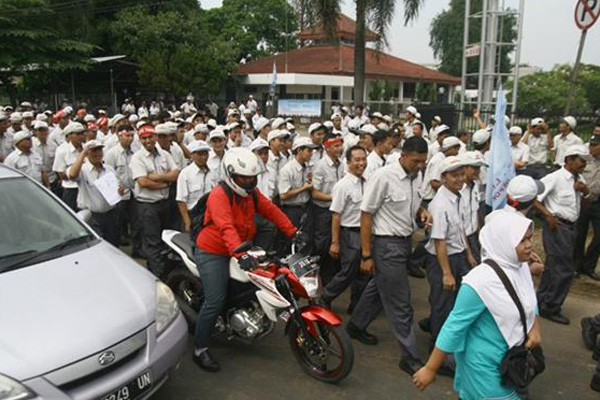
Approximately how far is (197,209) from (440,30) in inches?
2819

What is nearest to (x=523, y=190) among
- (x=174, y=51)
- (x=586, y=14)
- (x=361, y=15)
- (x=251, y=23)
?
(x=586, y=14)

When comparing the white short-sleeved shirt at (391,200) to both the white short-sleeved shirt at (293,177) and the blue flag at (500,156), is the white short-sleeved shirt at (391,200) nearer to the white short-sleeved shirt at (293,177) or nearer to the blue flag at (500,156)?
the blue flag at (500,156)

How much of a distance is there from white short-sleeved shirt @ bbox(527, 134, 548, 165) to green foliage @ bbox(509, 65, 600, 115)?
1233 cm

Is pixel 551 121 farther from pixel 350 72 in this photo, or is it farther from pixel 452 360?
pixel 350 72

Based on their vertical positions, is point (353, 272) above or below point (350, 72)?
below

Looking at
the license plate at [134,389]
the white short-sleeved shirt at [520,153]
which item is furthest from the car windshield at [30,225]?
the white short-sleeved shirt at [520,153]

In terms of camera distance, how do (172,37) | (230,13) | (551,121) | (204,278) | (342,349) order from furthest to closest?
(230,13) → (172,37) → (551,121) → (204,278) → (342,349)

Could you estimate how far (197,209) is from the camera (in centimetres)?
449

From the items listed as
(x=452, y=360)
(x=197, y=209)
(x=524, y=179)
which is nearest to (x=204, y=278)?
(x=197, y=209)

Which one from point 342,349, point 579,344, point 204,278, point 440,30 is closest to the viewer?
point 342,349

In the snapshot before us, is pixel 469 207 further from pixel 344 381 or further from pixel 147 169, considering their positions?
pixel 147 169

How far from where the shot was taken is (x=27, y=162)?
7.56m

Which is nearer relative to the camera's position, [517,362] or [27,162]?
[517,362]

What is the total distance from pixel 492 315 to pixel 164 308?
2.17 metres
